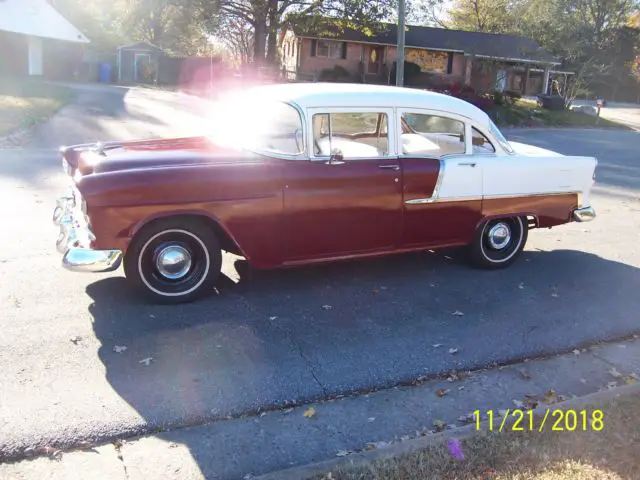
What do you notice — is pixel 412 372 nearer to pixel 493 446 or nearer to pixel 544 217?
pixel 493 446

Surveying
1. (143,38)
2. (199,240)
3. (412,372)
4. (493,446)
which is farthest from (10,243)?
(143,38)

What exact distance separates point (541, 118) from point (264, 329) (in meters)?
28.7

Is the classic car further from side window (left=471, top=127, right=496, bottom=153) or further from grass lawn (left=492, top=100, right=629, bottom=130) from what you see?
grass lawn (left=492, top=100, right=629, bottom=130)

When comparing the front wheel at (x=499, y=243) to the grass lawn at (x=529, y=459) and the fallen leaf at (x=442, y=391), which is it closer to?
the fallen leaf at (x=442, y=391)

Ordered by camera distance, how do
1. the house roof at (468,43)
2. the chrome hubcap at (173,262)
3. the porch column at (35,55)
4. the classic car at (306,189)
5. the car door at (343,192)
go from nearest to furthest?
the classic car at (306,189)
the chrome hubcap at (173,262)
the car door at (343,192)
the porch column at (35,55)
the house roof at (468,43)

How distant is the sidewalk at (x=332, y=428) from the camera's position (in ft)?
10.6

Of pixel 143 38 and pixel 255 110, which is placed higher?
pixel 143 38

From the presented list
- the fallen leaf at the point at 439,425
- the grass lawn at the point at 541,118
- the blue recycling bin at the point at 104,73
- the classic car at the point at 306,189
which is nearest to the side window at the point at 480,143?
the classic car at the point at 306,189

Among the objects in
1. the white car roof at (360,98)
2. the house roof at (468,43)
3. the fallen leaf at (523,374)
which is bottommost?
the fallen leaf at (523,374)

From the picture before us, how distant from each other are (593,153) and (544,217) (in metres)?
13.7

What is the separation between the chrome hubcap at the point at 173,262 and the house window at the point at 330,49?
39.4 meters

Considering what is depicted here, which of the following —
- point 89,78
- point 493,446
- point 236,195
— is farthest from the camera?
point 89,78

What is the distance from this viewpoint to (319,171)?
5.41 meters
